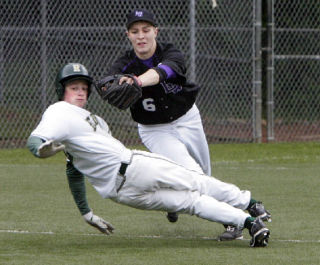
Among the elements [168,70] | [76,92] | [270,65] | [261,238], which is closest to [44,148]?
[76,92]

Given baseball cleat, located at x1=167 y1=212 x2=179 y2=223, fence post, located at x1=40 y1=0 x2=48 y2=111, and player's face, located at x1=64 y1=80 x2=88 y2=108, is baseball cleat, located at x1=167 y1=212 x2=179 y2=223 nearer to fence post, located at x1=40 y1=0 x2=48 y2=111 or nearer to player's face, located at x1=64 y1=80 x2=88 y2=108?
player's face, located at x1=64 y1=80 x2=88 y2=108

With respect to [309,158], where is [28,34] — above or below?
above

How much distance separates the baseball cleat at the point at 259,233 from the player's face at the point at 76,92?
1.52 m

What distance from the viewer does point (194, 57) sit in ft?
48.2

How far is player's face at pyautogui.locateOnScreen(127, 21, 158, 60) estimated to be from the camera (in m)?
7.00

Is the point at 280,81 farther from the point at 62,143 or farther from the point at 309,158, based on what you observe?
the point at 62,143

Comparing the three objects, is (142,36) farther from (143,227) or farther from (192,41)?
(192,41)

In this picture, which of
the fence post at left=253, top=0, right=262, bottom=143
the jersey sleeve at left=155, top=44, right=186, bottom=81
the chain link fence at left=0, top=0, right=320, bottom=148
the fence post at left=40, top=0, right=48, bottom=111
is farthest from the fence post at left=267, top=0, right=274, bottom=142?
the jersey sleeve at left=155, top=44, right=186, bottom=81

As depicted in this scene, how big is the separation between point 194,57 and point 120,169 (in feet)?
28.8

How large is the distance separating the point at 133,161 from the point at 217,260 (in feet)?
3.10

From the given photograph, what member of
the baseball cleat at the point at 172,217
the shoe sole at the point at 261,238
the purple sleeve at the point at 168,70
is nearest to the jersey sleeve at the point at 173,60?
the purple sleeve at the point at 168,70

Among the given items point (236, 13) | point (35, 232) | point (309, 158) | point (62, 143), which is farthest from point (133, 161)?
point (236, 13)

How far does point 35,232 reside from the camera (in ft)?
23.3

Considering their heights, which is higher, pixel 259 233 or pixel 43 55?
pixel 259 233
